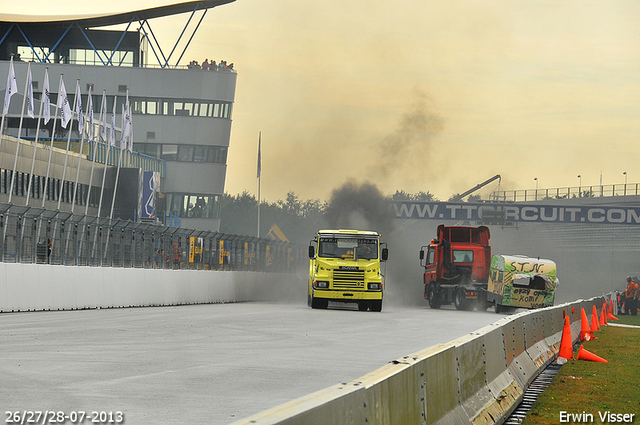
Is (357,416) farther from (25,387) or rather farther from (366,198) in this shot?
(366,198)

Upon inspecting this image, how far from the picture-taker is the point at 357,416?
4.82 metres

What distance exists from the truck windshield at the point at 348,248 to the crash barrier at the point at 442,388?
54.6 feet

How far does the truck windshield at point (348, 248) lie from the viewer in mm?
30891

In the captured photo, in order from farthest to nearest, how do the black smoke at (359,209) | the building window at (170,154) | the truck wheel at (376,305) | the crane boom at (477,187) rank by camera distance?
the crane boom at (477,187) → the building window at (170,154) → the black smoke at (359,209) → the truck wheel at (376,305)

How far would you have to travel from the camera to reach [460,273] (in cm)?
3838

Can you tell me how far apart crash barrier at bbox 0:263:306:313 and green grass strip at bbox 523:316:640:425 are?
13.1m

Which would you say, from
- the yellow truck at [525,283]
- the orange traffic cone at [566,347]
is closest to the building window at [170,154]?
the yellow truck at [525,283]

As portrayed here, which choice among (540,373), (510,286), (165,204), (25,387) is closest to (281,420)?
(25,387)

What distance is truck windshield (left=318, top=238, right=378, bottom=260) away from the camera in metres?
30.9

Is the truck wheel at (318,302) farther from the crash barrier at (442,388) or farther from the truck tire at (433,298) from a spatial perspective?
the crash barrier at (442,388)

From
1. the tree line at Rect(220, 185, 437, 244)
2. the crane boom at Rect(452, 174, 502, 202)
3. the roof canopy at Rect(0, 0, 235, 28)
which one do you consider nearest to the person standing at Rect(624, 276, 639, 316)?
the roof canopy at Rect(0, 0, 235, 28)

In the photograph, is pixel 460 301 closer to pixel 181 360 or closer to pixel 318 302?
pixel 318 302

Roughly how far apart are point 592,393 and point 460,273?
87.5 ft

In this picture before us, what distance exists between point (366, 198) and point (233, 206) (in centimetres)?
11077
